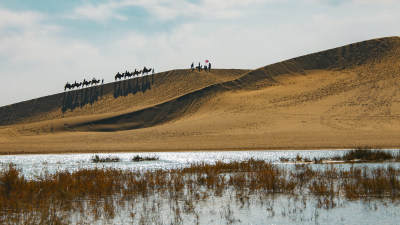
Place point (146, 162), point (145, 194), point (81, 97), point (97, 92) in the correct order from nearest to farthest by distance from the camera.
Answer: point (145, 194) → point (146, 162) → point (81, 97) → point (97, 92)

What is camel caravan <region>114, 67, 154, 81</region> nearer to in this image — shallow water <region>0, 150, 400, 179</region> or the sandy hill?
the sandy hill

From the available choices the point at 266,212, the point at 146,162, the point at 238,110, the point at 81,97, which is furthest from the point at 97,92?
the point at 266,212

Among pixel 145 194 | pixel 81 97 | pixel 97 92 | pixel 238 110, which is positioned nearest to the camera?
pixel 145 194

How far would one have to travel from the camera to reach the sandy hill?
42281mm

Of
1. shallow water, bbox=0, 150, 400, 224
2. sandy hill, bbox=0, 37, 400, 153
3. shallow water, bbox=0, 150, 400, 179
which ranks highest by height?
sandy hill, bbox=0, 37, 400, 153

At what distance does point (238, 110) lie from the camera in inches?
2355

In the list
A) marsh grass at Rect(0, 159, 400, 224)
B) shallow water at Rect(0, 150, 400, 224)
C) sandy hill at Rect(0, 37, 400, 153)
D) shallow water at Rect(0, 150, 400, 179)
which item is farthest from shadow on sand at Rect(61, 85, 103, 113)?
shallow water at Rect(0, 150, 400, 224)

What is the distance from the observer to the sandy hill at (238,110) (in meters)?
42.3

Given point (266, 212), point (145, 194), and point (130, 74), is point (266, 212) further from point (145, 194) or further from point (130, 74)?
point (130, 74)

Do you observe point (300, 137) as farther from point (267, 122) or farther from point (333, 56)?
point (333, 56)

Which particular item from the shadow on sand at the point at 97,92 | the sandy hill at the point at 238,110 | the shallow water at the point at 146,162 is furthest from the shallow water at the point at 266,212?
the shadow on sand at the point at 97,92

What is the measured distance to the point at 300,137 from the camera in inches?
1603

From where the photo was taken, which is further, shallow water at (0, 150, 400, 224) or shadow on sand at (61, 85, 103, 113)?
shadow on sand at (61, 85, 103, 113)

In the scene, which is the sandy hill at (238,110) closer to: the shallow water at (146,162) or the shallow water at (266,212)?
the shallow water at (146,162)
